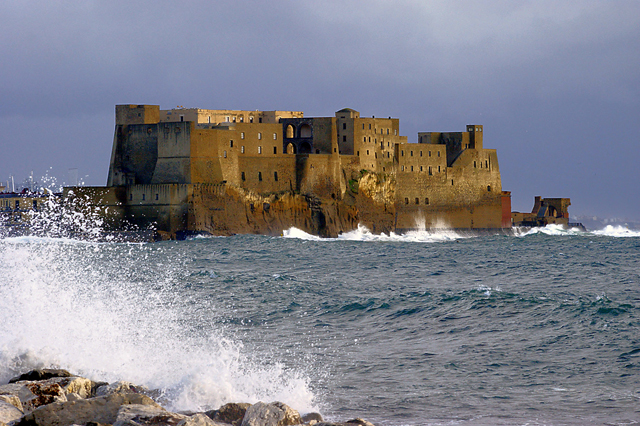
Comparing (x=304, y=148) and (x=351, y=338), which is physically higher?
(x=304, y=148)

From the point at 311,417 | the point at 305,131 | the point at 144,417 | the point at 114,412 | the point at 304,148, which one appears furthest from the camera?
the point at 305,131

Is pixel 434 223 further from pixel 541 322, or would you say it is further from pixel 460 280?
pixel 541 322

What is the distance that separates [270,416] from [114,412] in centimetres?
219

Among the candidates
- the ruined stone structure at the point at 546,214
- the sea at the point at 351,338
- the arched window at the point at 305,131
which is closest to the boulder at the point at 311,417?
the sea at the point at 351,338

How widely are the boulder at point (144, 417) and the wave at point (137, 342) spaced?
2024 mm

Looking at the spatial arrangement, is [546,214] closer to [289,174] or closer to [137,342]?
[289,174]

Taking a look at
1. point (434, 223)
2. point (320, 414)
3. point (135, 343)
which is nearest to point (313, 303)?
point (135, 343)

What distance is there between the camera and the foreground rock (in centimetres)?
1252

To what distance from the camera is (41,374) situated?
16.0m

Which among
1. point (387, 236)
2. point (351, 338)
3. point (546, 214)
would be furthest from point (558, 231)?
point (351, 338)

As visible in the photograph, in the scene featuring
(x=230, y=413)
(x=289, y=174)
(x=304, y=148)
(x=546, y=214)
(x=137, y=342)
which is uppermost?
(x=304, y=148)

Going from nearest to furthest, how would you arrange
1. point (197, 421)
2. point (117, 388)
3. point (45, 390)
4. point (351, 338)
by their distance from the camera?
point (197, 421), point (45, 390), point (117, 388), point (351, 338)

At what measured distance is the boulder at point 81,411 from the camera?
12.7 metres

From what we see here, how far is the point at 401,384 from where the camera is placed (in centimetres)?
1684
